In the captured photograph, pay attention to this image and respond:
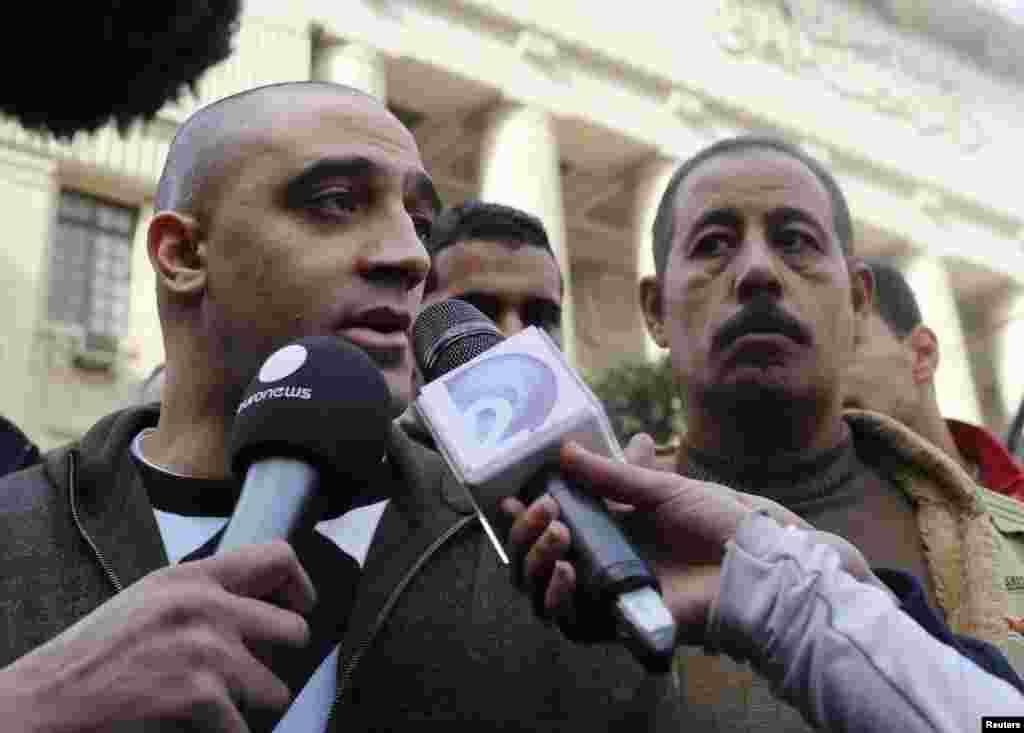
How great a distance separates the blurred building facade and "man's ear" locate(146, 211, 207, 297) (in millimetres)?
9146

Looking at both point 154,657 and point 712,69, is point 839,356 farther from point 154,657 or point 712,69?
point 712,69

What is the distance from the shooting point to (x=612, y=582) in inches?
42.6

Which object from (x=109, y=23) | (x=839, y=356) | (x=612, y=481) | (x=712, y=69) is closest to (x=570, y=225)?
(x=712, y=69)

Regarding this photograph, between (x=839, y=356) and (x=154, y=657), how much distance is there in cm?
183

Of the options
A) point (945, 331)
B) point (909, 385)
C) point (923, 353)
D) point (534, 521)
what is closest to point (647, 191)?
point (945, 331)

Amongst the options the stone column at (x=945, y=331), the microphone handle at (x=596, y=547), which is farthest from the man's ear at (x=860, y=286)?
the stone column at (x=945, y=331)

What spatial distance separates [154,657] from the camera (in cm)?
103

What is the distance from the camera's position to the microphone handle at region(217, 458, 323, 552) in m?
1.12

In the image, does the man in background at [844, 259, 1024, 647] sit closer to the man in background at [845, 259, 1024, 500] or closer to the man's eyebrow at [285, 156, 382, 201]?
the man in background at [845, 259, 1024, 500]

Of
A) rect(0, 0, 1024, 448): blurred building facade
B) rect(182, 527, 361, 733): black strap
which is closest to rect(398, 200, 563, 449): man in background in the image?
rect(182, 527, 361, 733): black strap

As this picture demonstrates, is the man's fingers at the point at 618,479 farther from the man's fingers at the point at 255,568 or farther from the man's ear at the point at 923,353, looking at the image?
the man's ear at the point at 923,353

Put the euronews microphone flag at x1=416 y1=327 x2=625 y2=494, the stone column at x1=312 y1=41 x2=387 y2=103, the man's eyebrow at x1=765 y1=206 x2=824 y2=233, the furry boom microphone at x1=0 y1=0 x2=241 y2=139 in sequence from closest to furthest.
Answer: the euronews microphone flag at x1=416 y1=327 x2=625 y2=494 → the man's eyebrow at x1=765 y1=206 x2=824 y2=233 → the furry boom microphone at x1=0 y1=0 x2=241 y2=139 → the stone column at x1=312 y1=41 x2=387 y2=103

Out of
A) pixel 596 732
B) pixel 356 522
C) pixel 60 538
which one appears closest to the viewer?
pixel 596 732

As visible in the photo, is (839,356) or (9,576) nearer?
(9,576)
